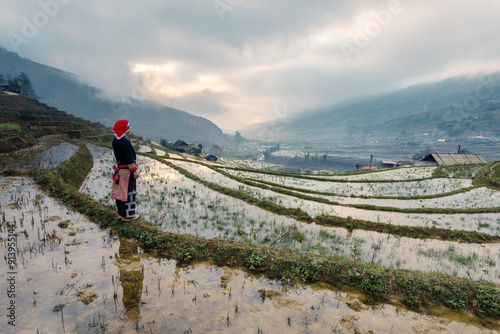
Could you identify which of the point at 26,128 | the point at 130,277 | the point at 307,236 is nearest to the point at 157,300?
the point at 130,277

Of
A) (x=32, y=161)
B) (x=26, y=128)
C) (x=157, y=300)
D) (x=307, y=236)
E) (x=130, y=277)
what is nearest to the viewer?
(x=157, y=300)

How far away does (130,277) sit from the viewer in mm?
4273

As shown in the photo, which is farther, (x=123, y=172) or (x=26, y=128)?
(x=26, y=128)

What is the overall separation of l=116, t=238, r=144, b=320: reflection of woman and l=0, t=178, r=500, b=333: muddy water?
16 millimetres

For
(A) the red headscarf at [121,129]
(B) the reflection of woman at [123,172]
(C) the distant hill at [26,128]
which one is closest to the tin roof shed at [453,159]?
(B) the reflection of woman at [123,172]

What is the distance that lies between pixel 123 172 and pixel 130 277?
328 cm

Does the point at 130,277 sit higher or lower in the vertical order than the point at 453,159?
lower

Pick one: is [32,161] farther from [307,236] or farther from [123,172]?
[307,236]

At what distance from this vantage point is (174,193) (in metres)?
11.7

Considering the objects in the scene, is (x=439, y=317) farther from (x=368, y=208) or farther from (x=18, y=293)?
(x=368, y=208)

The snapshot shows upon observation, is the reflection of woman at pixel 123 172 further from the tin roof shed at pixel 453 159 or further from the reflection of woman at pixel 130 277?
the tin roof shed at pixel 453 159

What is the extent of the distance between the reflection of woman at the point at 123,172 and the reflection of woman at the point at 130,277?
119 cm

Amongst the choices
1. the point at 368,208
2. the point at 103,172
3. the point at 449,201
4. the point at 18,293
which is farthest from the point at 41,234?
the point at 449,201

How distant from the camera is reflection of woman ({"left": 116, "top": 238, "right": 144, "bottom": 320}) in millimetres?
3479
